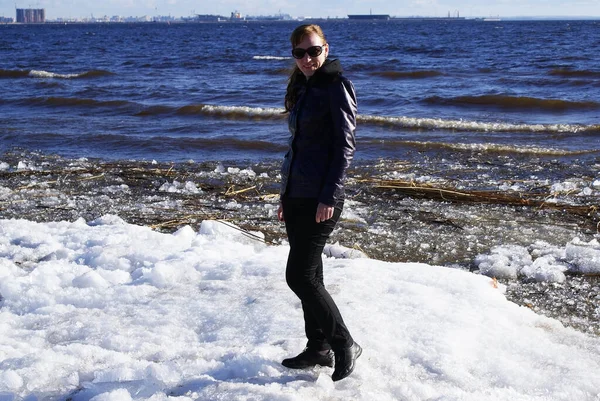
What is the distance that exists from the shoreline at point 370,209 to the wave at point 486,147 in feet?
4.60

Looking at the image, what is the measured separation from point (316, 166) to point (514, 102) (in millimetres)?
15319

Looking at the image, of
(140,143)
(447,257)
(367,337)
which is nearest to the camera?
(367,337)

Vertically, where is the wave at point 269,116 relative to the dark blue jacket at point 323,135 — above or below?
below

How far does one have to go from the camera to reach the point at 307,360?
3.44 m

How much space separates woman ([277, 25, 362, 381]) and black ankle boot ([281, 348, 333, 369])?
113mm

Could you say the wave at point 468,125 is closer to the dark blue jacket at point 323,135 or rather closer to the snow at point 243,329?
the snow at point 243,329

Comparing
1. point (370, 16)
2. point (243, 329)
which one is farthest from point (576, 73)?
point (370, 16)

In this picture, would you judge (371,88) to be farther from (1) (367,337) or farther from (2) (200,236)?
(1) (367,337)

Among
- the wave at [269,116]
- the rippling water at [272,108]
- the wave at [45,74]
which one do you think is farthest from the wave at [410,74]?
the wave at [45,74]

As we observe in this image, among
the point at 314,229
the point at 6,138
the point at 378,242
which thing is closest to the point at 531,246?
the point at 378,242

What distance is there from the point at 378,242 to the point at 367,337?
2.37 metres

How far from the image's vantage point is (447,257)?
224 inches

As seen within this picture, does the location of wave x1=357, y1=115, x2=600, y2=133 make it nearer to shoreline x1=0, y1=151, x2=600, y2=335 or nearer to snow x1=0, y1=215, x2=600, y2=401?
shoreline x1=0, y1=151, x2=600, y2=335

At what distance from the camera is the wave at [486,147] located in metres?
11.1
